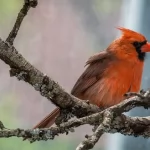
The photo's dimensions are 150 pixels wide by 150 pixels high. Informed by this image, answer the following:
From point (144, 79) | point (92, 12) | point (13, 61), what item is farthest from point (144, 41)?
point (13, 61)

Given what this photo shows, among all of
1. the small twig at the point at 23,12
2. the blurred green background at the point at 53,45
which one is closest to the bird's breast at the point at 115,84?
the blurred green background at the point at 53,45

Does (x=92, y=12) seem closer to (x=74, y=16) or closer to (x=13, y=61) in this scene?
(x=74, y=16)

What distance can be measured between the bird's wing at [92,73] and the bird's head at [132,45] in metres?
0.05

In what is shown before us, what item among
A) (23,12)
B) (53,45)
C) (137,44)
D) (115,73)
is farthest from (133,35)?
(23,12)

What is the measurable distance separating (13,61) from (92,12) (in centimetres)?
121

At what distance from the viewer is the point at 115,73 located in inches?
61.6

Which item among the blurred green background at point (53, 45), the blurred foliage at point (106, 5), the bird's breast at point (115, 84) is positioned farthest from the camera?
the blurred foliage at point (106, 5)

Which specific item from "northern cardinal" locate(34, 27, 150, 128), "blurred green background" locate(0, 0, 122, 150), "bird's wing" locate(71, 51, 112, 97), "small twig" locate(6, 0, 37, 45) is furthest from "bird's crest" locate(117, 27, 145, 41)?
"small twig" locate(6, 0, 37, 45)

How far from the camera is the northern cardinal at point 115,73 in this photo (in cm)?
150

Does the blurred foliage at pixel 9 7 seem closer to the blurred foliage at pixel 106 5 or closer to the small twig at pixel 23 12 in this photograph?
the blurred foliage at pixel 106 5

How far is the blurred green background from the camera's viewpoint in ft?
6.21

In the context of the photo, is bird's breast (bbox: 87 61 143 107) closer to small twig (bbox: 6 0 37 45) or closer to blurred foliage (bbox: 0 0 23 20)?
blurred foliage (bbox: 0 0 23 20)

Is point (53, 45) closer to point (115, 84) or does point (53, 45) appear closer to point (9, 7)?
point (9, 7)

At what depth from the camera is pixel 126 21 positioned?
6.68 feet
